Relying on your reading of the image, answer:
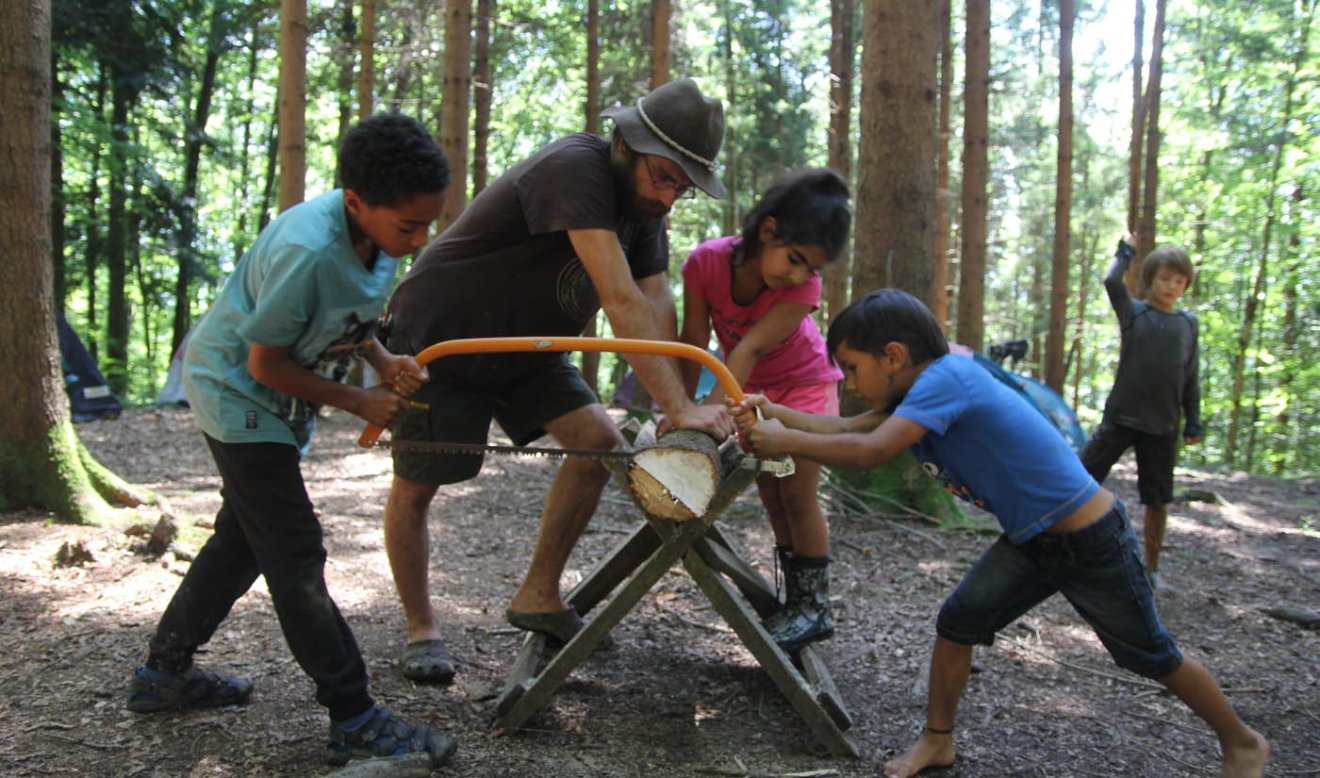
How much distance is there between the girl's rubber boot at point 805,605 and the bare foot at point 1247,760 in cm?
128

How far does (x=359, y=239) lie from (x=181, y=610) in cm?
134

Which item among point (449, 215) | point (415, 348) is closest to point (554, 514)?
point (415, 348)

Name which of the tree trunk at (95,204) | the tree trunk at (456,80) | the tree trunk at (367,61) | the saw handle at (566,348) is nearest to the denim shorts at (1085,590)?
the saw handle at (566,348)

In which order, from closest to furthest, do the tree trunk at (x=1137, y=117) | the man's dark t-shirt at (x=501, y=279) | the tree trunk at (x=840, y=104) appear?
the man's dark t-shirt at (x=501, y=279), the tree trunk at (x=840, y=104), the tree trunk at (x=1137, y=117)

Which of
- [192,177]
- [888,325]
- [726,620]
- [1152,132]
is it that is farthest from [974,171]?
[192,177]

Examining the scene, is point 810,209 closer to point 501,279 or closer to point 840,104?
point 501,279

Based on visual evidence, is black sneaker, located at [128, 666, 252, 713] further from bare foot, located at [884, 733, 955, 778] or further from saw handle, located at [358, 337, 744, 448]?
bare foot, located at [884, 733, 955, 778]

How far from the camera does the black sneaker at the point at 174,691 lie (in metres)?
2.70

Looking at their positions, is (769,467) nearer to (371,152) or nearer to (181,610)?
(371,152)

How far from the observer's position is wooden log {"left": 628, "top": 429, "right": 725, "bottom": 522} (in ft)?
8.41

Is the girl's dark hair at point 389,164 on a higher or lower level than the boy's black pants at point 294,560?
higher

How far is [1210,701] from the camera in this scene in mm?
2543

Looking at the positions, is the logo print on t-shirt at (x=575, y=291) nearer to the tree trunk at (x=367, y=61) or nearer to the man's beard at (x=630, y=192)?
the man's beard at (x=630, y=192)

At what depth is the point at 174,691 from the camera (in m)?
2.72
